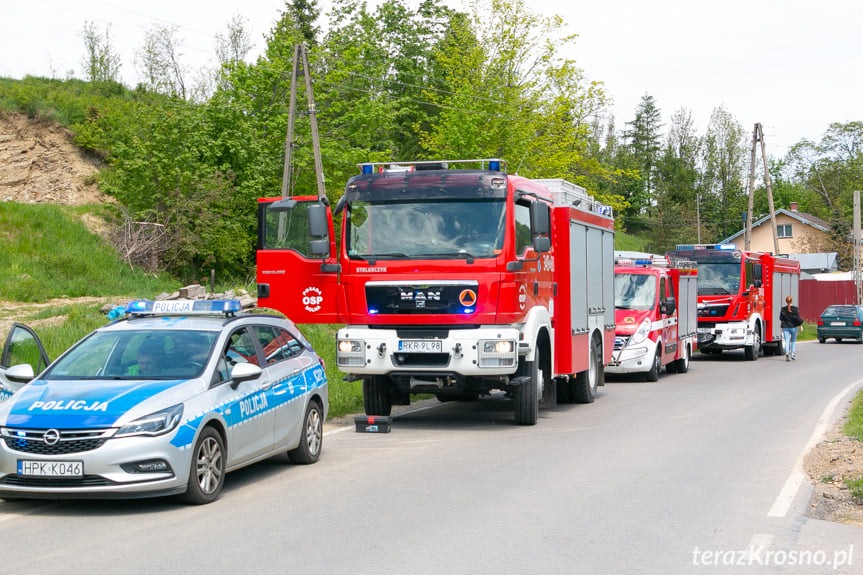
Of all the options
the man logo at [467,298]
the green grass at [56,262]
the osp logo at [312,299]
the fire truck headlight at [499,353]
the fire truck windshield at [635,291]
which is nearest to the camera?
the fire truck headlight at [499,353]

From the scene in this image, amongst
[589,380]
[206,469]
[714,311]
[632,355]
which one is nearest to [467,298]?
[589,380]

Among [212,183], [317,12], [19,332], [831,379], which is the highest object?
[317,12]

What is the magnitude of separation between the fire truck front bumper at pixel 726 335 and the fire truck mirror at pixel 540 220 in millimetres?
17439

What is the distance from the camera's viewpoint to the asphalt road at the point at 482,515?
6.12m

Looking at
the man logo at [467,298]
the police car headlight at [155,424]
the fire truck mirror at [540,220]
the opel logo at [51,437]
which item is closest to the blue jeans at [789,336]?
the fire truck mirror at [540,220]

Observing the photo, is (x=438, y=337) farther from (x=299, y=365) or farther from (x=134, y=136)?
(x=134, y=136)

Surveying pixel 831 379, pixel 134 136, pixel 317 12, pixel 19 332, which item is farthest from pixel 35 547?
pixel 317 12

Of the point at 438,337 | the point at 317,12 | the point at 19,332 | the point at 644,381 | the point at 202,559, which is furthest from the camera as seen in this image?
the point at 317,12

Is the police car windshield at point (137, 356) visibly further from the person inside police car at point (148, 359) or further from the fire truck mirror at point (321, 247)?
the fire truck mirror at point (321, 247)

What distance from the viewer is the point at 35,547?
6391 millimetres

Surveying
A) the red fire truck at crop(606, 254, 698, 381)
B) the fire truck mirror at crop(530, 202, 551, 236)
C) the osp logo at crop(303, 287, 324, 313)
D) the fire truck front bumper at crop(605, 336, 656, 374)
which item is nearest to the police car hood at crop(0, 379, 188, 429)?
the fire truck mirror at crop(530, 202, 551, 236)

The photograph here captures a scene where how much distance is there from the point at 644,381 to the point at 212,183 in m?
19.2

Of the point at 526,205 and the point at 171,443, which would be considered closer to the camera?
the point at 171,443

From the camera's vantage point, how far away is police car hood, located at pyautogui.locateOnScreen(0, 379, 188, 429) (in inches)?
287
